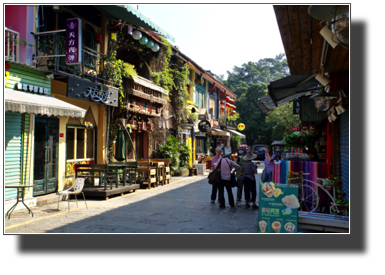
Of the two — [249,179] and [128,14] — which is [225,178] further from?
[128,14]

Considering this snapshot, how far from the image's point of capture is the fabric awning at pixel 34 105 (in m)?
7.12

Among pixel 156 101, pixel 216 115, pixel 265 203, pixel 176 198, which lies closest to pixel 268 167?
pixel 176 198

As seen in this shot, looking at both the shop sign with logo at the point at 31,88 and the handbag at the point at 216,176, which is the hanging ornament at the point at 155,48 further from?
the handbag at the point at 216,176

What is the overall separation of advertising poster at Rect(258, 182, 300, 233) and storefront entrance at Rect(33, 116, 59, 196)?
6.94 meters

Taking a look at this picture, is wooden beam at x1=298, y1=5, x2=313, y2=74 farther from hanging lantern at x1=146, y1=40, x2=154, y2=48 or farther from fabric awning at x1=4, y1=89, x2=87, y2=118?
hanging lantern at x1=146, y1=40, x2=154, y2=48

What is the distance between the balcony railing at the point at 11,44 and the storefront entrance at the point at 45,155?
1.87 meters

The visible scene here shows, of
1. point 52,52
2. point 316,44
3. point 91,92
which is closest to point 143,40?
point 91,92

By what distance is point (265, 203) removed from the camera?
215 inches

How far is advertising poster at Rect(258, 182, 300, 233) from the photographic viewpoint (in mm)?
5281

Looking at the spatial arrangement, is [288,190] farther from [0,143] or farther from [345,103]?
[0,143]

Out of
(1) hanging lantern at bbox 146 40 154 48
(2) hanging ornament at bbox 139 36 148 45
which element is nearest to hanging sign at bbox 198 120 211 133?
(1) hanging lantern at bbox 146 40 154 48

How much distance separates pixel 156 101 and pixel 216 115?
14988 mm

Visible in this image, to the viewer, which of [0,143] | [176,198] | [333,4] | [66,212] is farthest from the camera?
[176,198]

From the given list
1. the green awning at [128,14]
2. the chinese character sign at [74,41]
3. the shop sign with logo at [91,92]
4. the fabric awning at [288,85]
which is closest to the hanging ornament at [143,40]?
the green awning at [128,14]
